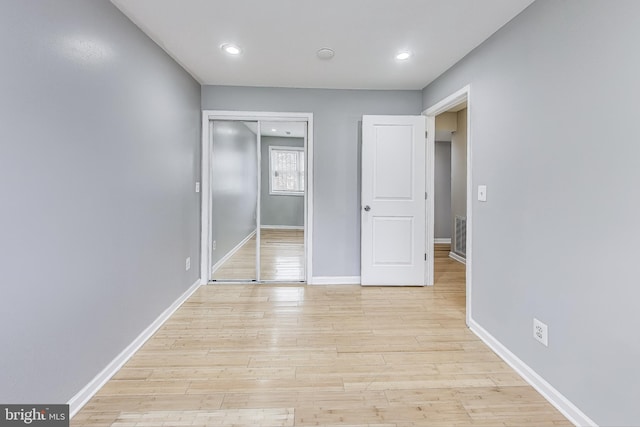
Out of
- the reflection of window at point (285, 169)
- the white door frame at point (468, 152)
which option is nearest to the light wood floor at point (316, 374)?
the white door frame at point (468, 152)

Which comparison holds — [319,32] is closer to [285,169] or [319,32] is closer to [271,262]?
[271,262]

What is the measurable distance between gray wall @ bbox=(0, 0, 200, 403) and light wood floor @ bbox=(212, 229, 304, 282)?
151 cm

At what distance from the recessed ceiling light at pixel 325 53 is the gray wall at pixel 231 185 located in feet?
5.67

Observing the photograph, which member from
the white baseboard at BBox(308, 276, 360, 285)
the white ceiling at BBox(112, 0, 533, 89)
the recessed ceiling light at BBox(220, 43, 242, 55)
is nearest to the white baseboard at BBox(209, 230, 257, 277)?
the white baseboard at BBox(308, 276, 360, 285)

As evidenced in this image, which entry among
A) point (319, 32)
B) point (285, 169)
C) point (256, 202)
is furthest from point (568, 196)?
point (285, 169)

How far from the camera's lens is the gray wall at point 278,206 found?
684cm

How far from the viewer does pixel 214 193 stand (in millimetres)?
3973

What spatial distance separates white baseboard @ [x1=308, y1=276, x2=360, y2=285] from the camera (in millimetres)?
3804

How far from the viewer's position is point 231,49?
2670mm

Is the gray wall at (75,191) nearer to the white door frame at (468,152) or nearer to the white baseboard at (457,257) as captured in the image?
the white door frame at (468,152)

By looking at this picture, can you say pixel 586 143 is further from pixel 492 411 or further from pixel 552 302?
pixel 492 411

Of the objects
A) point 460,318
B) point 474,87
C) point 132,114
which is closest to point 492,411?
point 460,318

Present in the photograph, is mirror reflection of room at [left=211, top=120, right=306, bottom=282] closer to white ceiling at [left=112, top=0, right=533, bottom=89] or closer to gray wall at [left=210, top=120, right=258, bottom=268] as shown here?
gray wall at [left=210, top=120, right=258, bottom=268]

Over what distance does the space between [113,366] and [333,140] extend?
9.73 ft
